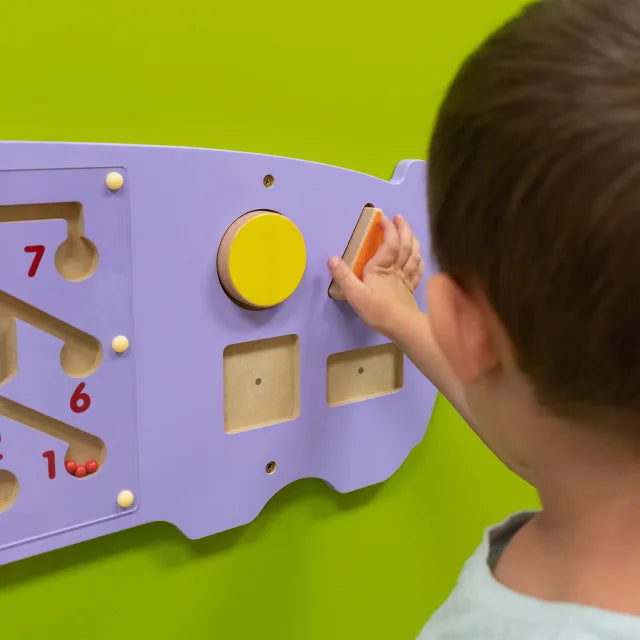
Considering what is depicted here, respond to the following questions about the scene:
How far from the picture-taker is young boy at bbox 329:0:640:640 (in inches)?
10.3

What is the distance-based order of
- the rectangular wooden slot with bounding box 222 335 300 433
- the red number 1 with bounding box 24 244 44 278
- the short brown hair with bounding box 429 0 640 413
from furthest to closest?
the rectangular wooden slot with bounding box 222 335 300 433 < the red number 1 with bounding box 24 244 44 278 < the short brown hair with bounding box 429 0 640 413

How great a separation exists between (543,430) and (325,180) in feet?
0.77

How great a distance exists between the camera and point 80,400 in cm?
43

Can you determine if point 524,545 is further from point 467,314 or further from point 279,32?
point 279,32

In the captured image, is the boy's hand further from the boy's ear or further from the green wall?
the boy's ear

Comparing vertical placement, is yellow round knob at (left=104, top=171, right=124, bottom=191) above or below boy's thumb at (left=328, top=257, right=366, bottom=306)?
above

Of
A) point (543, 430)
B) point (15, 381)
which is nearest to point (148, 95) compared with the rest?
point (15, 381)

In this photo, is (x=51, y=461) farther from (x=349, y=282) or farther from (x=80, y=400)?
(x=349, y=282)

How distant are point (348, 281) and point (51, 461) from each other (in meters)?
0.21

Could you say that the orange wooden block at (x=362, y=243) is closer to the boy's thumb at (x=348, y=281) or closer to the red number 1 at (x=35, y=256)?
the boy's thumb at (x=348, y=281)

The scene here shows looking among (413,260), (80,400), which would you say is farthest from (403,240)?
(80,400)

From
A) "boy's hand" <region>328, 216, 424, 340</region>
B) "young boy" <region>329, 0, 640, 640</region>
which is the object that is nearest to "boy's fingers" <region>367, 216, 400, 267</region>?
"boy's hand" <region>328, 216, 424, 340</region>

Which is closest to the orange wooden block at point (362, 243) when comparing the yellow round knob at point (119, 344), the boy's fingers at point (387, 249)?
the boy's fingers at point (387, 249)

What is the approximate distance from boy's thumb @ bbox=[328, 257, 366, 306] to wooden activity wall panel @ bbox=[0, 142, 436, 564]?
0.04ft
